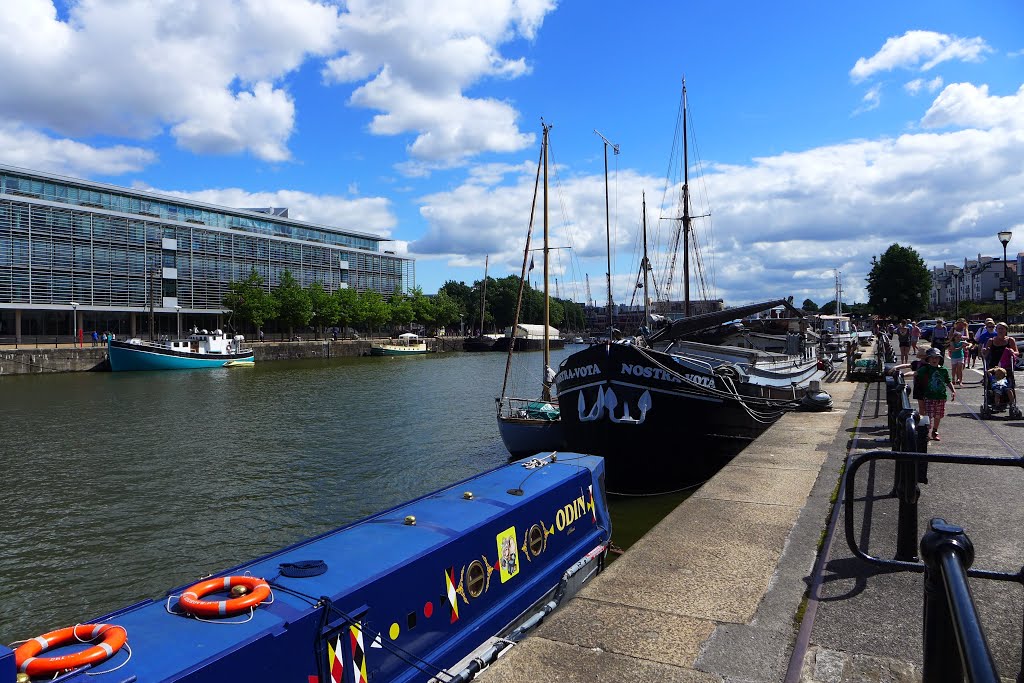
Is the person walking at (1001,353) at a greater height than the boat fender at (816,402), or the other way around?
the person walking at (1001,353)

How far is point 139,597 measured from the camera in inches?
415

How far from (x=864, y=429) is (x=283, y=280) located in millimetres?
82757

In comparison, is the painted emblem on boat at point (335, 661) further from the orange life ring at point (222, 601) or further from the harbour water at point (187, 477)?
the harbour water at point (187, 477)

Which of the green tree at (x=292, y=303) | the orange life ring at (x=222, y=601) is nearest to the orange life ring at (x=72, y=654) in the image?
the orange life ring at (x=222, y=601)

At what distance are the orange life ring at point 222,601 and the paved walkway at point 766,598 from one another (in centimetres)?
170

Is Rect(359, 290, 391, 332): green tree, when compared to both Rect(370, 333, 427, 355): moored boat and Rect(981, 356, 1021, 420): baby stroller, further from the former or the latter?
Rect(981, 356, 1021, 420): baby stroller

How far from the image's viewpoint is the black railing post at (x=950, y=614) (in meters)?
1.56

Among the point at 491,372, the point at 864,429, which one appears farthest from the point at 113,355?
the point at 864,429

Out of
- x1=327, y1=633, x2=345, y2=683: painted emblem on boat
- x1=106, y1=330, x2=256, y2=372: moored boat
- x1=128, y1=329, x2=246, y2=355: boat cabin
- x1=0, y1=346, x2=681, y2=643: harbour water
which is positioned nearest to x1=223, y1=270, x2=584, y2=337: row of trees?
x1=106, y1=330, x2=256, y2=372: moored boat

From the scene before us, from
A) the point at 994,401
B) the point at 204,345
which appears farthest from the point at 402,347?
the point at 994,401

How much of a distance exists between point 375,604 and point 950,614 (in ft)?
13.5

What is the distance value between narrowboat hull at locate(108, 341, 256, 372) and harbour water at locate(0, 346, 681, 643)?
1928 cm

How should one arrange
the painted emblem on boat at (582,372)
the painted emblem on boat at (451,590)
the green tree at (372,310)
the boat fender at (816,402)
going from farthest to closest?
the green tree at (372,310)
the boat fender at (816,402)
the painted emblem on boat at (582,372)
the painted emblem on boat at (451,590)

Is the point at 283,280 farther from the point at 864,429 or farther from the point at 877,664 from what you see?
the point at 877,664
